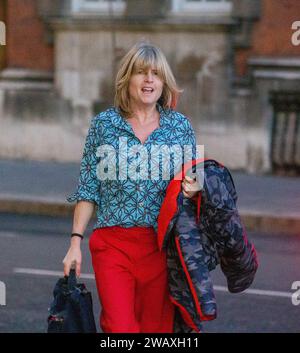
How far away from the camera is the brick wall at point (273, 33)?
554 inches

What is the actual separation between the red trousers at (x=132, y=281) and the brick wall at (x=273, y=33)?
35.1 feet

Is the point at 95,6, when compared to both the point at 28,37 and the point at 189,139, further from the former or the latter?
the point at 189,139

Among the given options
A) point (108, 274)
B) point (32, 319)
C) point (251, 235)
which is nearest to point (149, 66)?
point (108, 274)

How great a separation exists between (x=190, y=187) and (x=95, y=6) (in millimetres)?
12385

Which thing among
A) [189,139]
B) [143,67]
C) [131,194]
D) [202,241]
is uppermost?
[143,67]

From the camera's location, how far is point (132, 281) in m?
3.86

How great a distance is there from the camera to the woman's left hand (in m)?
3.72

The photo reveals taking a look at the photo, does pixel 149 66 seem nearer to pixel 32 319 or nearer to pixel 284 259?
pixel 32 319

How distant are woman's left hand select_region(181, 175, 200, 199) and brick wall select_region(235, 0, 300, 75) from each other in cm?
1073

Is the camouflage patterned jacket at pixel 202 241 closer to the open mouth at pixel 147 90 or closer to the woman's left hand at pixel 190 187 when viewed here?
the woman's left hand at pixel 190 187

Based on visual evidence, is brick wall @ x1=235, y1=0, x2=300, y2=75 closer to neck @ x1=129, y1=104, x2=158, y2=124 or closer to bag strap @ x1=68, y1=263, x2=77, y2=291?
neck @ x1=129, y1=104, x2=158, y2=124

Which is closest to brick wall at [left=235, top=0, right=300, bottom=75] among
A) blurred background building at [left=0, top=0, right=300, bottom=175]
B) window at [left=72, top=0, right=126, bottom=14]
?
blurred background building at [left=0, top=0, right=300, bottom=175]

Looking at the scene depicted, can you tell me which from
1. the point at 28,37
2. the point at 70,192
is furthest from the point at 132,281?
the point at 28,37

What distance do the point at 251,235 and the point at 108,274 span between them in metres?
6.66
